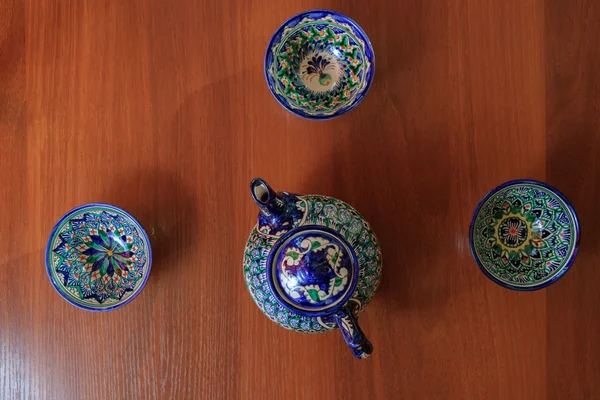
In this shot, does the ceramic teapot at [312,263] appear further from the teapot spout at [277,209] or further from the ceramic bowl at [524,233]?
the ceramic bowl at [524,233]

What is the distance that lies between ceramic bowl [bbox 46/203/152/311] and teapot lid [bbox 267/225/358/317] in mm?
371

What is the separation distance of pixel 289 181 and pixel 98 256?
0.45 metres

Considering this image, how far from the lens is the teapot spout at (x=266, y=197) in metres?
0.69

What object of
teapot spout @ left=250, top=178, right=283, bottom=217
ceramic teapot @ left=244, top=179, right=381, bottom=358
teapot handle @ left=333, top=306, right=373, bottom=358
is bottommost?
teapot handle @ left=333, top=306, right=373, bottom=358

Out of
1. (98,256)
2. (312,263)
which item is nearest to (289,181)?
(312,263)

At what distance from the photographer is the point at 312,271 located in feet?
1.97

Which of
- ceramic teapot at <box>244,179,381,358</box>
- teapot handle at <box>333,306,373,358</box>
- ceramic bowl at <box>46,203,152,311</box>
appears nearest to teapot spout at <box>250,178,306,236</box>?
ceramic teapot at <box>244,179,381,358</box>

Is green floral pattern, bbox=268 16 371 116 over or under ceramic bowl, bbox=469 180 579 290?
over

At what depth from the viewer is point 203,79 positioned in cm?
92

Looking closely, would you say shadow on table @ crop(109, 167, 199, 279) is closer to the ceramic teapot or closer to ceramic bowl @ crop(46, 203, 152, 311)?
ceramic bowl @ crop(46, 203, 152, 311)

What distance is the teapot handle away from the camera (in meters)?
0.61

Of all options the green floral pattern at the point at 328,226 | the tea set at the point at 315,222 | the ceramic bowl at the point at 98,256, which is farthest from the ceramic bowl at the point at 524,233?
the ceramic bowl at the point at 98,256

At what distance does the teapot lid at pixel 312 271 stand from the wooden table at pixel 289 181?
0.90 feet

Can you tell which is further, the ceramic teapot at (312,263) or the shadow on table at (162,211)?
the shadow on table at (162,211)
